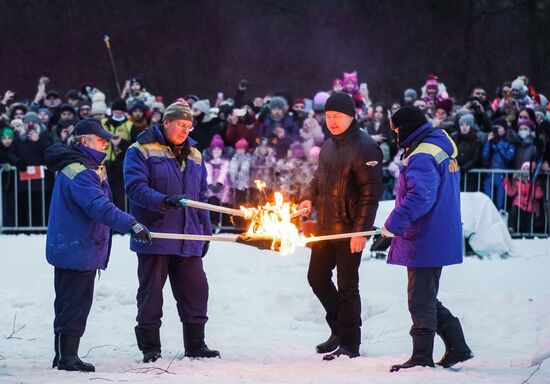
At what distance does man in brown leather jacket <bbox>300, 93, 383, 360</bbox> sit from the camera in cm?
766

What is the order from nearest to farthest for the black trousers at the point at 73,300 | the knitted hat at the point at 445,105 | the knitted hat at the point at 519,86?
the black trousers at the point at 73,300
the knitted hat at the point at 445,105
the knitted hat at the point at 519,86

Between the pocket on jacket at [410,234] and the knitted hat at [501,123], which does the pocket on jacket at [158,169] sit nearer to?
the pocket on jacket at [410,234]

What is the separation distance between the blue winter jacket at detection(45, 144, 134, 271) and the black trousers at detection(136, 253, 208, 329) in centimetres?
42

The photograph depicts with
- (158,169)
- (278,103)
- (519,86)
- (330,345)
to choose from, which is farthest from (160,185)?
(519,86)

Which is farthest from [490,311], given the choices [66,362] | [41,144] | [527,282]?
[41,144]

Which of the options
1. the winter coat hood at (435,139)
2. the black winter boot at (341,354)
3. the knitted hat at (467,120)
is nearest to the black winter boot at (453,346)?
the black winter boot at (341,354)

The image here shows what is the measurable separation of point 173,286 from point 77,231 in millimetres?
1017

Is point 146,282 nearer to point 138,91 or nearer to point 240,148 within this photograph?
point 240,148

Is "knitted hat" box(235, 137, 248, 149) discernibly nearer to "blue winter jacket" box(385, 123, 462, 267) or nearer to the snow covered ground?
the snow covered ground

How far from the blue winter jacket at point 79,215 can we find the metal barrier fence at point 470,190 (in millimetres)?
6674

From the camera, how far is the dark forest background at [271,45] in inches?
1053

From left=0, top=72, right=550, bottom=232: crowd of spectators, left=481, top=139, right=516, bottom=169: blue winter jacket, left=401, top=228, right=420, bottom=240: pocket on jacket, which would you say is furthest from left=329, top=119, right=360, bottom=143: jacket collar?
left=481, top=139, right=516, bottom=169: blue winter jacket

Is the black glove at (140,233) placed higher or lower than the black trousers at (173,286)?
higher

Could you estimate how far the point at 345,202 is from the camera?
25.4ft
